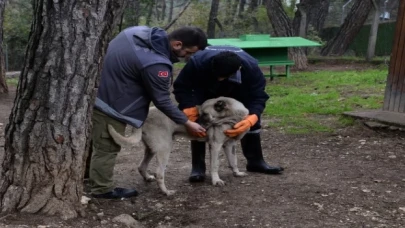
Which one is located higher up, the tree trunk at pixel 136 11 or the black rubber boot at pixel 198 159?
the tree trunk at pixel 136 11

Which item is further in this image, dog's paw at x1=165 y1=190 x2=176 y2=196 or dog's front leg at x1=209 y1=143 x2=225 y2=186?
dog's front leg at x1=209 y1=143 x2=225 y2=186

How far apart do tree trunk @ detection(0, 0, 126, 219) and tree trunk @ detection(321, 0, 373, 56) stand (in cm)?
1462

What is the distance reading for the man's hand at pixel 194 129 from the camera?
15.4 feet

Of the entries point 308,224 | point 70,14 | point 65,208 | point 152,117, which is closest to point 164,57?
point 152,117

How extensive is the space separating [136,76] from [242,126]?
116cm

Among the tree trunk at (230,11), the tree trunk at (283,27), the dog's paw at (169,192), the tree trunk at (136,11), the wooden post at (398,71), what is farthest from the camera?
the tree trunk at (230,11)

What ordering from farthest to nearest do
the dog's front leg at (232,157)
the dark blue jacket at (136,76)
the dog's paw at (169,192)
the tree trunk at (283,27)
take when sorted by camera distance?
the tree trunk at (283,27), the dog's front leg at (232,157), the dog's paw at (169,192), the dark blue jacket at (136,76)

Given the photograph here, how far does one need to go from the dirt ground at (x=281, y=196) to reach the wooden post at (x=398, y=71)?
996 millimetres

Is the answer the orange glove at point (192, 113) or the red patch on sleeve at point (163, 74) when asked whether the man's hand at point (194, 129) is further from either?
the red patch on sleeve at point (163, 74)

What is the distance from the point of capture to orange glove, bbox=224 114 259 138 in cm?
505

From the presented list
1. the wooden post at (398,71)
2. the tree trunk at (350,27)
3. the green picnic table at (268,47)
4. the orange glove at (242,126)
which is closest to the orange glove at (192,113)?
the orange glove at (242,126)

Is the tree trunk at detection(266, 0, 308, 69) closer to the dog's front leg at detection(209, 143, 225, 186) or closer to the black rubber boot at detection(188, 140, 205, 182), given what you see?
the black rubber boot at detection(188, 140, 205, 182)

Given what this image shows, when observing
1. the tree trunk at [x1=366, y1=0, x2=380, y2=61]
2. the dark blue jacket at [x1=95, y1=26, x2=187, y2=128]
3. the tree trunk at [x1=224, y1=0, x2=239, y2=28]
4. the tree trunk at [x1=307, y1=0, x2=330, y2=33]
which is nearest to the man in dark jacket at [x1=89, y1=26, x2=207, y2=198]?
the dark blue jacket at [x1=95, y1=26, x2=187, y2=128]

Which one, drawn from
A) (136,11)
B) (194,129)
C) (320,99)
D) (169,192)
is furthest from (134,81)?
(136,11)
